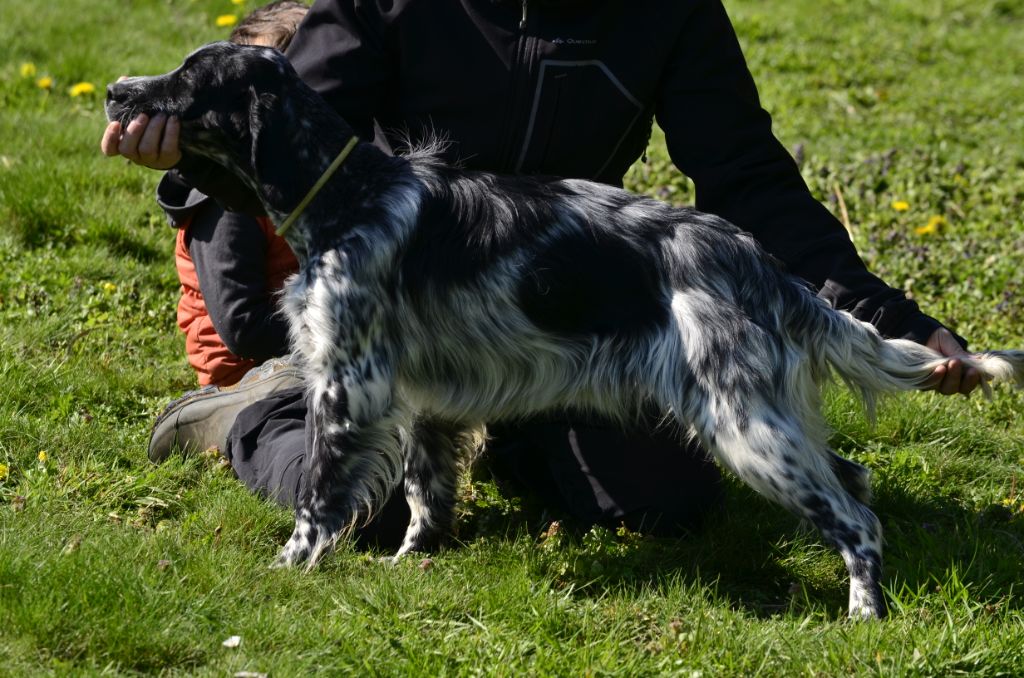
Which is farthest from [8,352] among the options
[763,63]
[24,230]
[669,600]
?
[763,63]

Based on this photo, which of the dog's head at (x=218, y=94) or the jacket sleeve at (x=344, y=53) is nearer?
the dog's head at (x=218, y=94)

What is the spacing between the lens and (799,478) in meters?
3.41

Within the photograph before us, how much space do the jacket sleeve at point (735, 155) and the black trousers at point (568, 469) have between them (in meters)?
0.76

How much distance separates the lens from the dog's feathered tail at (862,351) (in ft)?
11.4

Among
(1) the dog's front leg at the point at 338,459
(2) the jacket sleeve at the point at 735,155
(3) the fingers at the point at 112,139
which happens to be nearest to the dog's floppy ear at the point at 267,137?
(3) the fingers at the point at 112,139

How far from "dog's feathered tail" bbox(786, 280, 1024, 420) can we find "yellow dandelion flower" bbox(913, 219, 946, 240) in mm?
2861

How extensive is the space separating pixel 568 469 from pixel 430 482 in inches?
19.2

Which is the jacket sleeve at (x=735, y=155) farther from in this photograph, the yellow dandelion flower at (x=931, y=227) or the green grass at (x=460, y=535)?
the yellow dandelion flower at (x=931, y=227)

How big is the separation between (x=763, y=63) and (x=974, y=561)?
5.68 m

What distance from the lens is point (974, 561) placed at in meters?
3.58

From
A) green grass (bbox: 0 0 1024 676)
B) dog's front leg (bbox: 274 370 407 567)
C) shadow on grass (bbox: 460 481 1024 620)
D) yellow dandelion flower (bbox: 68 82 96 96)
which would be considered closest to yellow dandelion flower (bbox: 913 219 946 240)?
green grass (bbox: 0 0 1024 676)

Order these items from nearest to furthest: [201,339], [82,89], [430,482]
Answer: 1. [430,482]
2. [201,339]
3. [82,89]

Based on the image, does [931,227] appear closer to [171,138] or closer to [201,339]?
[201,339]

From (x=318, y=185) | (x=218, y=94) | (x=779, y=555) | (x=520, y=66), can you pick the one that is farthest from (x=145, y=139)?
(x=779, y=555)
